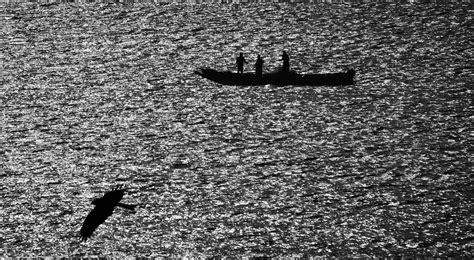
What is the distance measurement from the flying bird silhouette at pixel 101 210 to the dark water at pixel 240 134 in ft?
2.05

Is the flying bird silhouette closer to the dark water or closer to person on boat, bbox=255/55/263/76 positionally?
the dark water

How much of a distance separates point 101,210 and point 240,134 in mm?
19307

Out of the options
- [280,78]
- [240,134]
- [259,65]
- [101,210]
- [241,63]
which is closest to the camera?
[101,210]

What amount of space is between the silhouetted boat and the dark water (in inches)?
32.9

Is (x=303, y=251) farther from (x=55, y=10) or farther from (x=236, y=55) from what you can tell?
(x=55, y=10)

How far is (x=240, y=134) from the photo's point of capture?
324ft

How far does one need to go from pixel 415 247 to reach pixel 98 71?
52385mm

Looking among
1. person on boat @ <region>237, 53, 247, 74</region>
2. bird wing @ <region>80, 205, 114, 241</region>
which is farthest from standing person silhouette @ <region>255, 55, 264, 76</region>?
bird wing @ <region>80, 205, 114, 241</region>

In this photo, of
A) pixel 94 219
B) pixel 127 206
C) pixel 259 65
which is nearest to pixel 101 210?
pixel 94 219

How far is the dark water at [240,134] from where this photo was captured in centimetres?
7888

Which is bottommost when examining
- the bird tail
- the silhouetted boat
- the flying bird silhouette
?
the silhouetted boat

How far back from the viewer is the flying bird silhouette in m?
79.9

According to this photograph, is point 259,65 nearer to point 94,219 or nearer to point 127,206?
point 127,206

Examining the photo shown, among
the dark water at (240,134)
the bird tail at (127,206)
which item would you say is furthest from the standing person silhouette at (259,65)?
the bird tail at (127,206)
